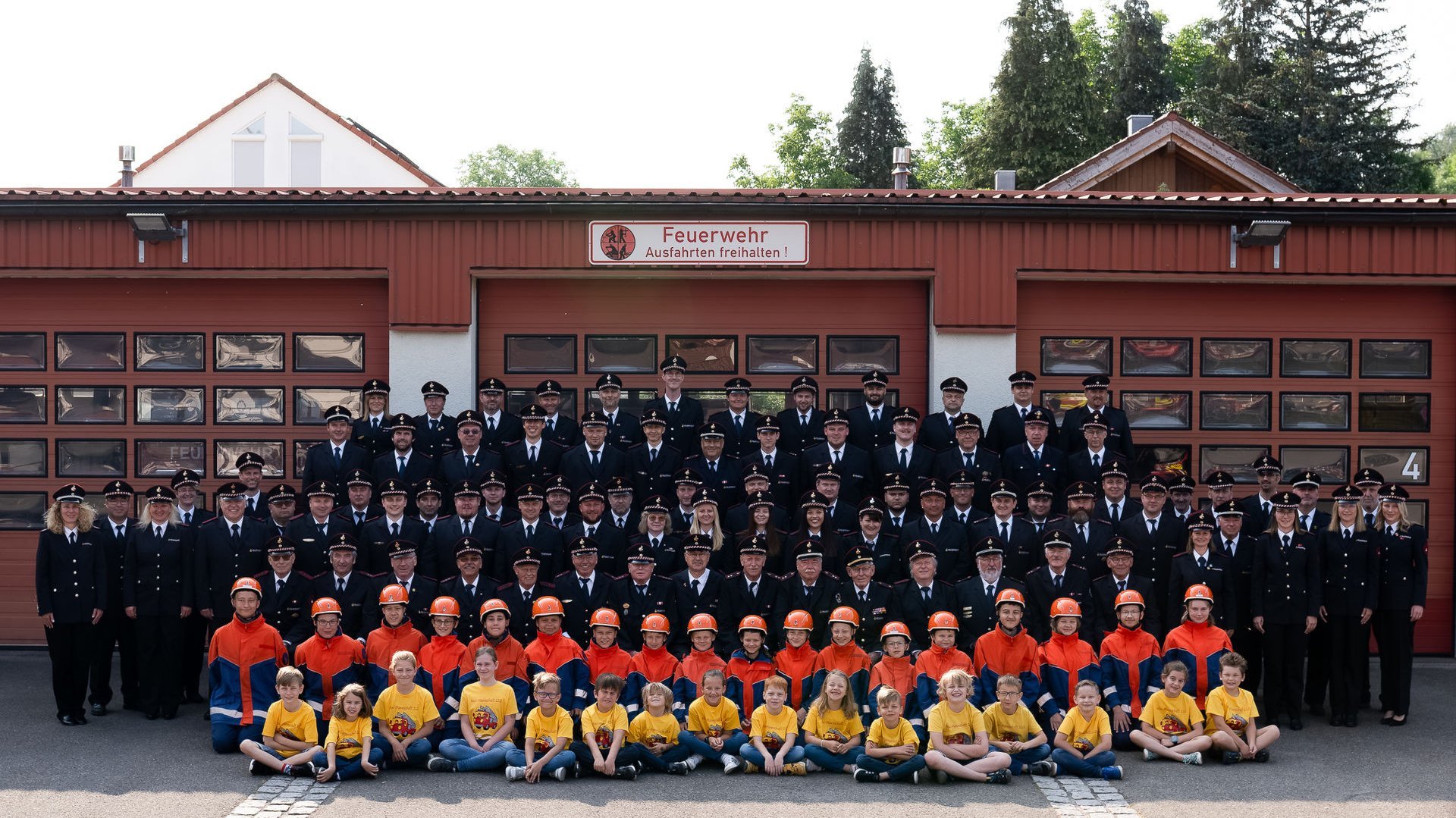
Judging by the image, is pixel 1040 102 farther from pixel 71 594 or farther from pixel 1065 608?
pixel 71 594

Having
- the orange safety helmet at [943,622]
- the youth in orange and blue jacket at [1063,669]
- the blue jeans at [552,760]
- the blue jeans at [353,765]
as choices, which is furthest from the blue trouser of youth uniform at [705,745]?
the youth in orange and blue jacket at [1063,669]

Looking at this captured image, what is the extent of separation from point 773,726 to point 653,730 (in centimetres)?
80

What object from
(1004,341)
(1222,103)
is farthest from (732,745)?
(1222,103)

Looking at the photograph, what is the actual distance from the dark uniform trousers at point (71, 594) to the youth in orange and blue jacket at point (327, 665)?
1883 mm

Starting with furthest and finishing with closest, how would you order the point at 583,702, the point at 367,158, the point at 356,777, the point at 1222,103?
the point at 1222,103, the point at 367,158, the point at 583,702, the point at 356,777

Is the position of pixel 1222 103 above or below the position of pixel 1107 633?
above

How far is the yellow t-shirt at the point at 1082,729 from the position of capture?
29.0ft

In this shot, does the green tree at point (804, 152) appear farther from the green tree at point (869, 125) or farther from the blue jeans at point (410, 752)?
the blue jeans at point (410, 752)

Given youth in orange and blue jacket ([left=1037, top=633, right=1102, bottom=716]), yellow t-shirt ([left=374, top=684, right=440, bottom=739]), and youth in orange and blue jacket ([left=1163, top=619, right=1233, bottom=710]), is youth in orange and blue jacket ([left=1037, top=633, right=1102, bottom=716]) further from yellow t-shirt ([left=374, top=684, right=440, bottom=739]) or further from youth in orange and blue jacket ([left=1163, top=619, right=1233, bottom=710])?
yellow t-shirt ([left=374, top=684, right=440, bottom=739])

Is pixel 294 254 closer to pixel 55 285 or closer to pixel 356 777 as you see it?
pixel 55 285

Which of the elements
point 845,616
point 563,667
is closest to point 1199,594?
point 845,616

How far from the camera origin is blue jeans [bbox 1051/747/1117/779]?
863cm

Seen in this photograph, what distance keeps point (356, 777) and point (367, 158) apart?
33.6 m

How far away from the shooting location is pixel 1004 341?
41.1ft
